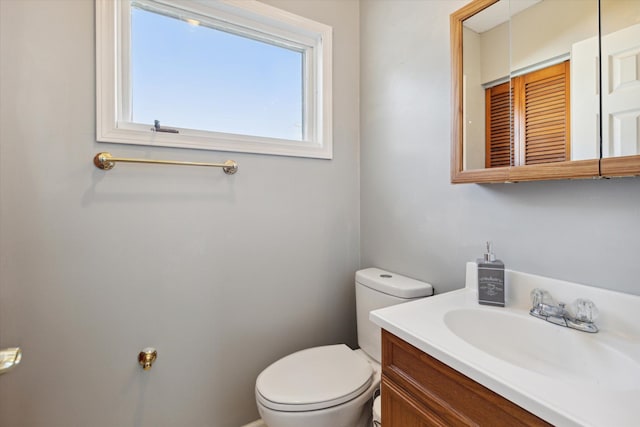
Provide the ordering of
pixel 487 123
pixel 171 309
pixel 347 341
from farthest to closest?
pixel 347 341
pixel 171 309
pixel 487 123

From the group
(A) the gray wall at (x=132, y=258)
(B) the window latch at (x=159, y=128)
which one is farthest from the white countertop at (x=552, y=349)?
(B) the window latch at (x=159, y=128)

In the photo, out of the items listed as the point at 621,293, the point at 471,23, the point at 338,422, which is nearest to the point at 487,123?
the point at 471,23

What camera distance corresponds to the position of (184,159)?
47.7 inches

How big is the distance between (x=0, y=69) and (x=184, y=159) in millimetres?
606

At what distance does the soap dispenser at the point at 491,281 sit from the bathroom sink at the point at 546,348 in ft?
0.14

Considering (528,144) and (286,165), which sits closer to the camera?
(528,144)

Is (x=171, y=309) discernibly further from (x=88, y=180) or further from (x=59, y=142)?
(x=59, y=142)

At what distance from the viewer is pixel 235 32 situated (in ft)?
4.57

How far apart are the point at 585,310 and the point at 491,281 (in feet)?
0.74

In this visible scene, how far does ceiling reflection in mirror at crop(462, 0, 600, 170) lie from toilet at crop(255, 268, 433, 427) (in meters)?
0.63

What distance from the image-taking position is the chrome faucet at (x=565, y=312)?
0.73m

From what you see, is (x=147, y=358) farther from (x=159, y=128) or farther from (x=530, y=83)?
(x=530, y=83)

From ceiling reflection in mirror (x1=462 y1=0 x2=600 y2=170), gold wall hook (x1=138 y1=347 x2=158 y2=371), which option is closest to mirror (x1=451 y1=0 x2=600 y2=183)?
ceiling reflection in mirror (x1=462 y1=0 x2=600 y2=170)

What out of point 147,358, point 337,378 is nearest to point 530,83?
point 337,378
